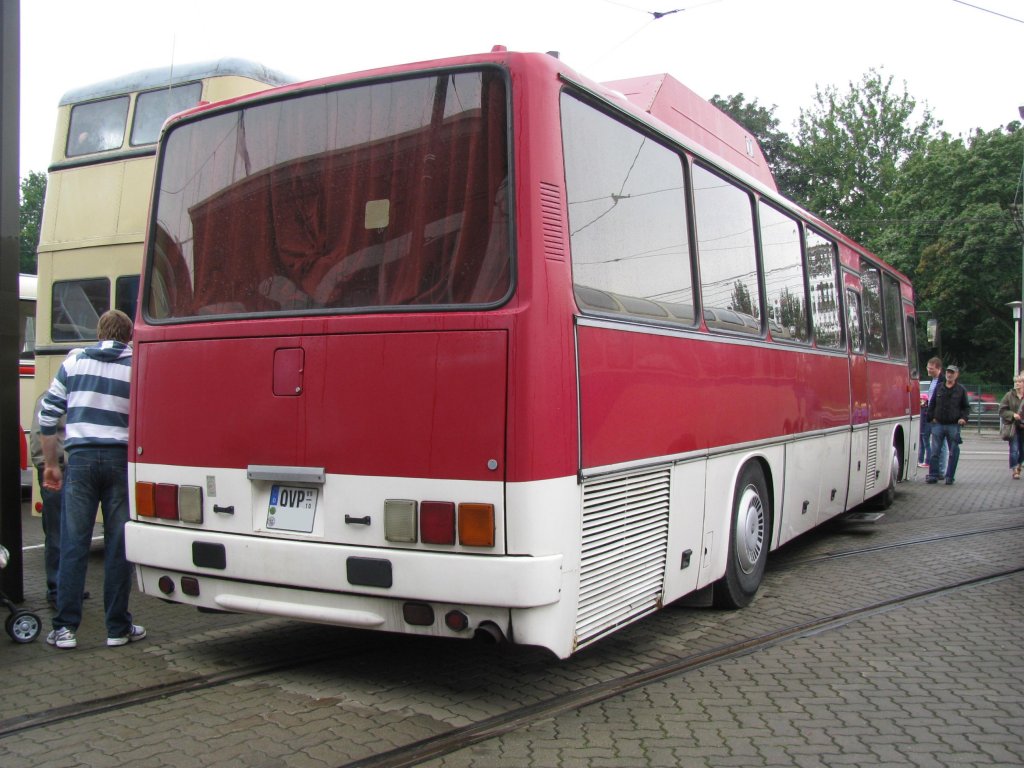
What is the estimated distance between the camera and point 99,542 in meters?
9.80

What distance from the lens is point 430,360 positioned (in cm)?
424

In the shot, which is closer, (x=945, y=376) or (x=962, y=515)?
(x=962, y=515)

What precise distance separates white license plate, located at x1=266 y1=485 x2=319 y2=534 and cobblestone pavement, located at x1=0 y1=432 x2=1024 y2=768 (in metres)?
0.81

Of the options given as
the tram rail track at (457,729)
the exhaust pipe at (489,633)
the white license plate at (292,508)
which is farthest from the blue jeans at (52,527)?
the exhaust pipe at (489,633)

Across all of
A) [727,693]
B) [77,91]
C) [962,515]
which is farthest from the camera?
[962,515]

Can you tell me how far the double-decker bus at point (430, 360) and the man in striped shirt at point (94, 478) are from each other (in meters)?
0.42

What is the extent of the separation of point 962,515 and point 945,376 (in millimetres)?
4441

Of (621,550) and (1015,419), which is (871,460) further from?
(621,550)

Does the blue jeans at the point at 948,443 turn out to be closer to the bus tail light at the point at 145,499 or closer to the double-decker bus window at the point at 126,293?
the double-decker bus window at the point at 126,293

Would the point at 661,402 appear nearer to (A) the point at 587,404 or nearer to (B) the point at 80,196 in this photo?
(A) the point at 587,404

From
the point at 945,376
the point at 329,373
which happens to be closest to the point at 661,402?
the point at 329,373

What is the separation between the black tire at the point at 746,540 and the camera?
6.33 metres

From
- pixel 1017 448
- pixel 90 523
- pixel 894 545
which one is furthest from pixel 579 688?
pixel 1017 448

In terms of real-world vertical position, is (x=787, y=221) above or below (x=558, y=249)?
above
